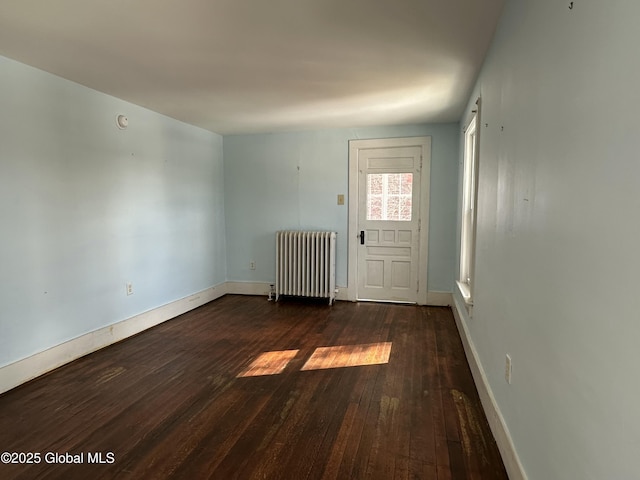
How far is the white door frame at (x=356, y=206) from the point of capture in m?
4.85

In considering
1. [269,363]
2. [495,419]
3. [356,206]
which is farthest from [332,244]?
[495,419]

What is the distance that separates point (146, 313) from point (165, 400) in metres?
Answer: 1.75

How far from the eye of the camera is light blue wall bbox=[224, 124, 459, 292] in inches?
190

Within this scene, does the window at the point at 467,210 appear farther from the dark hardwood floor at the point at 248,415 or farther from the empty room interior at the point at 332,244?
the dark hardwood floor at the point at 248,415

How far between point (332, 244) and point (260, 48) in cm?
297

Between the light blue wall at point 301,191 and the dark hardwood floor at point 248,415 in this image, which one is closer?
the dark hardwood floor at point 248,415

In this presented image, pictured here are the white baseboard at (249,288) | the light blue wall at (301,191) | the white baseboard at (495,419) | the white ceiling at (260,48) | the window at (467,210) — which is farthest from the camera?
the white baseboard at (249,288)

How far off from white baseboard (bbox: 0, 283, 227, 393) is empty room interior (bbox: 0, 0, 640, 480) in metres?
0.02

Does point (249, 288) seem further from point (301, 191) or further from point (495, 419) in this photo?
point (495, 419)

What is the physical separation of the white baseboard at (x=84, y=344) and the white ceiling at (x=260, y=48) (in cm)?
223

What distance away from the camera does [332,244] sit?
16.6 feet

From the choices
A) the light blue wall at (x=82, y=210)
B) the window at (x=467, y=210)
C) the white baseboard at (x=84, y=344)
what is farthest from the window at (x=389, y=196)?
the white baseboard at (x=84, y=344)

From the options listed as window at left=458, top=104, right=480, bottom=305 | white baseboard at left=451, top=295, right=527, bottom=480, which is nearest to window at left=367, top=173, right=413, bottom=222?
window at left=458, top=104, right=480, bottom=305

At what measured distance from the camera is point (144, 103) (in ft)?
12.5
